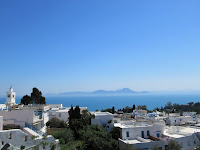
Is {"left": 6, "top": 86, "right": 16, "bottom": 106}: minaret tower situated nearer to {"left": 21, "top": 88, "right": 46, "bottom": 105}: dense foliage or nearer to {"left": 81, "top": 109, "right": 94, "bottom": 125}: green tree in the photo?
{"left": 21, "top": 88, "right": 46, "bottom": 105}: dense foliage

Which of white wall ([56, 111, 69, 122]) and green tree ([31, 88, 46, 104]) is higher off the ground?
green tree ([31, 88, 46, 104])

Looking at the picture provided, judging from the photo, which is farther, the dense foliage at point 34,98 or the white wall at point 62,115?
the dense foliage at point 34,98

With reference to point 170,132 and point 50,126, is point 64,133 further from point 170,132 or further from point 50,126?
point 170,132

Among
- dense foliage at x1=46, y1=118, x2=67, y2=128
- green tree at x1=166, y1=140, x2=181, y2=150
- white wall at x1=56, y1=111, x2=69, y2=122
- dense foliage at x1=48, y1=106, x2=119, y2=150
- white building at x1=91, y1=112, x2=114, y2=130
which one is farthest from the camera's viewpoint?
white wall at x1=56, y1=111, x2=69, y2=122

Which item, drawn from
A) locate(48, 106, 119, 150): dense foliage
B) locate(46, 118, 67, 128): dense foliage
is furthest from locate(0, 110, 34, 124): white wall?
locate(46, 118, 67, 128): dense foliage

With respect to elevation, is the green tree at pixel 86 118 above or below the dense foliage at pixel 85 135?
above

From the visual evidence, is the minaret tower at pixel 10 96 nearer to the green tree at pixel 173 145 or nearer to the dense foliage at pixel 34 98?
the dense foliage at pixel 34 98

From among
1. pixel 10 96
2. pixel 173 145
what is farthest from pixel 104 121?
pixel 10 96

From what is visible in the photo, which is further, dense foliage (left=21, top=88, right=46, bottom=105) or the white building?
dense foliage (left=21, top=88, right=46, bottom=105)

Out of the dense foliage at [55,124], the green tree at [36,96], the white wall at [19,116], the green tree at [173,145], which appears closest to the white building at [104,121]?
the dense foliage at [55,124]

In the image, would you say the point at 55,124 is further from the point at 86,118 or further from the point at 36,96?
the point at 36,96

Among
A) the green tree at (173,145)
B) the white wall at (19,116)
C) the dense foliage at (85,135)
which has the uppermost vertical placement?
the white wall at (19,116)

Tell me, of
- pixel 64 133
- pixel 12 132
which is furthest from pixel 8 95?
pixel 12 132

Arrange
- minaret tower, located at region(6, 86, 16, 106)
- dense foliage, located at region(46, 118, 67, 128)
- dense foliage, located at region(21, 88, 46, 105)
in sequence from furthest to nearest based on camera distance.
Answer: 1. dense foliage, located at region(21, 88, 46, 105)
2. minaret tower, located at region(6, 86, 16, 106)
3. dense foliage, located at region(46, 118, 67, 128)
